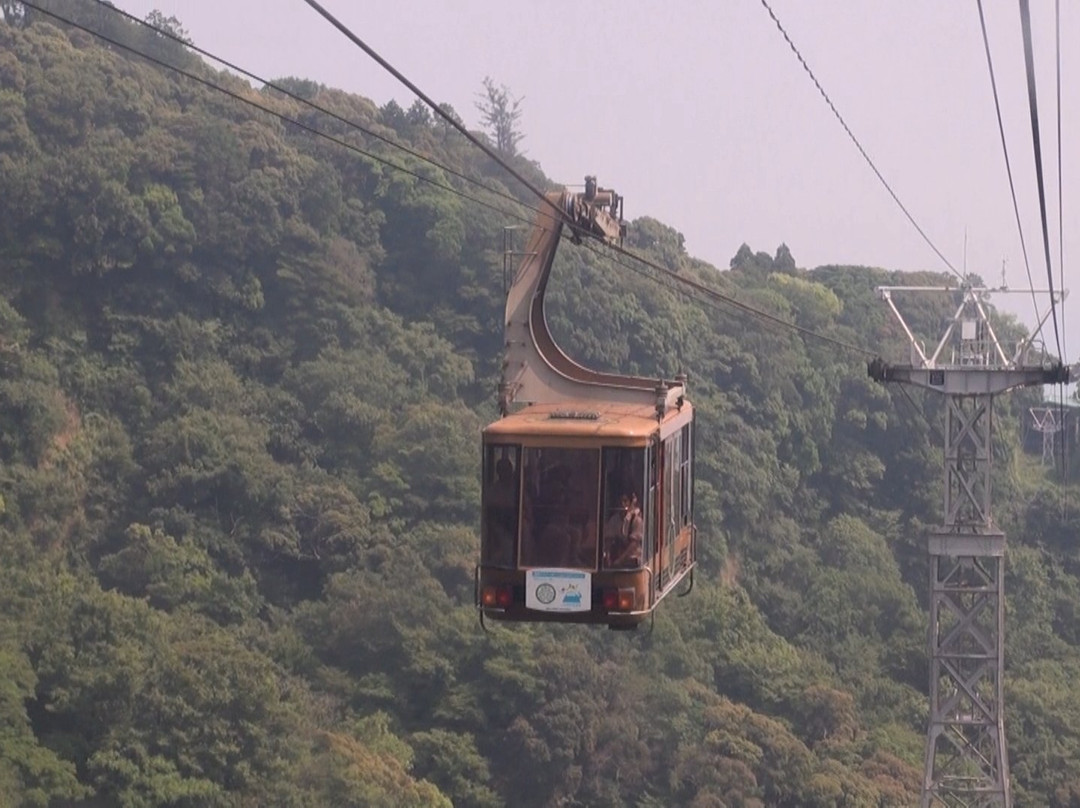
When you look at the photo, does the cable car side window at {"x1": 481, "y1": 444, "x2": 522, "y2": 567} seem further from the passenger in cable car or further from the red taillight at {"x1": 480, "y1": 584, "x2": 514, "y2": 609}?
the passenger in cable car

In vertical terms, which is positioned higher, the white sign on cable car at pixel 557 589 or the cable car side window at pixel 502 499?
the cable car side window at pixel 502 499

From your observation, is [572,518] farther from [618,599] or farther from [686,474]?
[686,474]

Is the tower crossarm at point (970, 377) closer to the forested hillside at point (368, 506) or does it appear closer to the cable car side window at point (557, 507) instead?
the cable car side window at point (557, 507)

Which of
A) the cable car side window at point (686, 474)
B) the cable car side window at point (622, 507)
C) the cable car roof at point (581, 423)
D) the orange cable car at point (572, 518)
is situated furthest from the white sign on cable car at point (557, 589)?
the cable car side window at point (686, 474)

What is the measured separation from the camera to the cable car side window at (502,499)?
391 inches

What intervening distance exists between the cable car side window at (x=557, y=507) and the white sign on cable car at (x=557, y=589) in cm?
6

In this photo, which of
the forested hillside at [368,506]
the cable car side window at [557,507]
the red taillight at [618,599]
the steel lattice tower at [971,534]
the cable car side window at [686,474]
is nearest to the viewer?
the red taillight at [618,599]

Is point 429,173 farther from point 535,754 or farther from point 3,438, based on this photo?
point 535,754

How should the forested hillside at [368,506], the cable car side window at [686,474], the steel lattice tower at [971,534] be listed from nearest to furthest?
the cable car side window at [686,474] < the steel lattice tower at [971,534] < the forested hillside at [368,506]

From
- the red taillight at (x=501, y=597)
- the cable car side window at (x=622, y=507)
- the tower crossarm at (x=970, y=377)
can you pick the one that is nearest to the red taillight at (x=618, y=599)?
the cable car side window at (x=622, y=507)

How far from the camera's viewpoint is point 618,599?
386 inches

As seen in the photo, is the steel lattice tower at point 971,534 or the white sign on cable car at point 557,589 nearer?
the white sign on cable car at point 557,589

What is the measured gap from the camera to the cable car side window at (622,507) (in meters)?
9.84

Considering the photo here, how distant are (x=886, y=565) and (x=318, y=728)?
2038 cm
